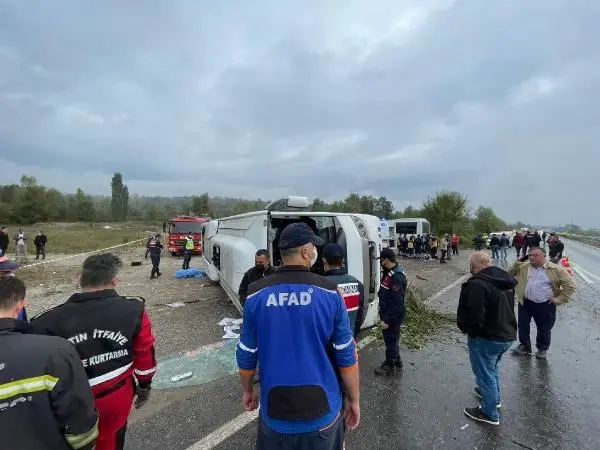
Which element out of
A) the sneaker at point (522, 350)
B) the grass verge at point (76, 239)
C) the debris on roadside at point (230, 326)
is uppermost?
the sneaker at point (522, 350)

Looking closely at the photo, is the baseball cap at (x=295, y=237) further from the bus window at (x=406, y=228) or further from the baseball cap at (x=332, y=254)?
the bus window at (x=406, y=228)

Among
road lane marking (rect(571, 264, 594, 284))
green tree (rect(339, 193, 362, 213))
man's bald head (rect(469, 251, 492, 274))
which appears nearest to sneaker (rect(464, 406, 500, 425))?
man's bald head (rect(469, 251, 492, 274))

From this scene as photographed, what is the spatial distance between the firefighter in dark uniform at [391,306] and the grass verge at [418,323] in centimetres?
119

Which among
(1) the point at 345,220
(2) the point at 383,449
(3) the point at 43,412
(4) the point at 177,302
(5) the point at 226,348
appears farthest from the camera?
(4) the point at 177,302

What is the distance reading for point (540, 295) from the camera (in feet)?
16.2

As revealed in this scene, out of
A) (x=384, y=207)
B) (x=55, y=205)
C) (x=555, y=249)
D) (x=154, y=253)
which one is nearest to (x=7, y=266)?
(x=154, y=253)

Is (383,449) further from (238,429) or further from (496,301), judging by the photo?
(496,301)

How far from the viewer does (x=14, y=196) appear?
6556 centimetres

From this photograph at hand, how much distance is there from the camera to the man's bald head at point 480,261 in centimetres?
353

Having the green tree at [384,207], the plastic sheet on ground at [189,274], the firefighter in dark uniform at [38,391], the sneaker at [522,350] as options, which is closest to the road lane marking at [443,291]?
the sneaker at [522,350]

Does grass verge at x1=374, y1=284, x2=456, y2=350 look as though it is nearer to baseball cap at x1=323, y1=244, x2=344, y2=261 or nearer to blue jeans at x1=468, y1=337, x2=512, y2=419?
blue jeans at x1=468, y1=337, x2=512, y2=419

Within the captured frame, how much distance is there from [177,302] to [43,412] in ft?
24.6

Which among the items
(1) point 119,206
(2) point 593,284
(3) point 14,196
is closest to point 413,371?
(2) point 593,284

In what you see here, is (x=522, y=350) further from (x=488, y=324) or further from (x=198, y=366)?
(x=198, y=366)
